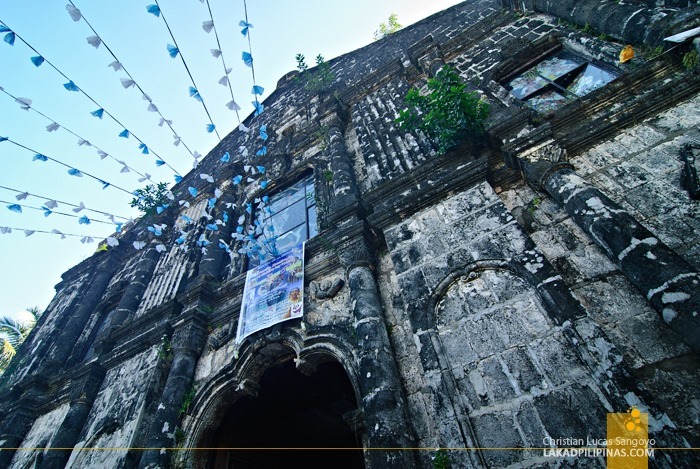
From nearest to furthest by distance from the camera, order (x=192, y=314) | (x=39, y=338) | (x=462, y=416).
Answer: (x=462, y=416), (x=192, y=314), (x=39, y=338)

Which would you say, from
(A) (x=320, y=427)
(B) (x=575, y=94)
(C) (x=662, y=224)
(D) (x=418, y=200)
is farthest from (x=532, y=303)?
(A) (x=320, y=427)

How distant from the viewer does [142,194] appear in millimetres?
9617

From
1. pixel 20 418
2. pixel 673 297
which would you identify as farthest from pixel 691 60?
pixel 20 418

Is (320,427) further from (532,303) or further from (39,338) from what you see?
(39,338)

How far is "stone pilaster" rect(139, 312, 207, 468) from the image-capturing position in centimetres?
414

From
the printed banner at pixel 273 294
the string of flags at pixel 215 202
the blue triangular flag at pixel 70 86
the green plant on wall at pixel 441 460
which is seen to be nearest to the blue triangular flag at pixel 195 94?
the string of flags at pixel 215 202

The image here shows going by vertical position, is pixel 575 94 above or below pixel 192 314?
above

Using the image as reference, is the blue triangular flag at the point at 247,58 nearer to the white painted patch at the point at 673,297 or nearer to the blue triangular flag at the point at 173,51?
the blue triangular flag at the point at 173,51

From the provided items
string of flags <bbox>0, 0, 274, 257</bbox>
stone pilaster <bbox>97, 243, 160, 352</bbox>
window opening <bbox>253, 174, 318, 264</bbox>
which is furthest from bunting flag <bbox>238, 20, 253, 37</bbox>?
stone pilaster <bbox>97, 243, 160, 352</bbox>

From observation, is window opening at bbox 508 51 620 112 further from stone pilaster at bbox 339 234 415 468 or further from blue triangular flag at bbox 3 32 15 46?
blue triangular flag at bbox 3 32 15 46

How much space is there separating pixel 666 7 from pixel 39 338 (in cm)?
1504

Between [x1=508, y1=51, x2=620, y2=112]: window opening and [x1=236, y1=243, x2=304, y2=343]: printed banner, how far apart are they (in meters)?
4.44

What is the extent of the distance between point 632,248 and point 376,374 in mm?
2455

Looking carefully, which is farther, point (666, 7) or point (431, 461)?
point (666, 7)
